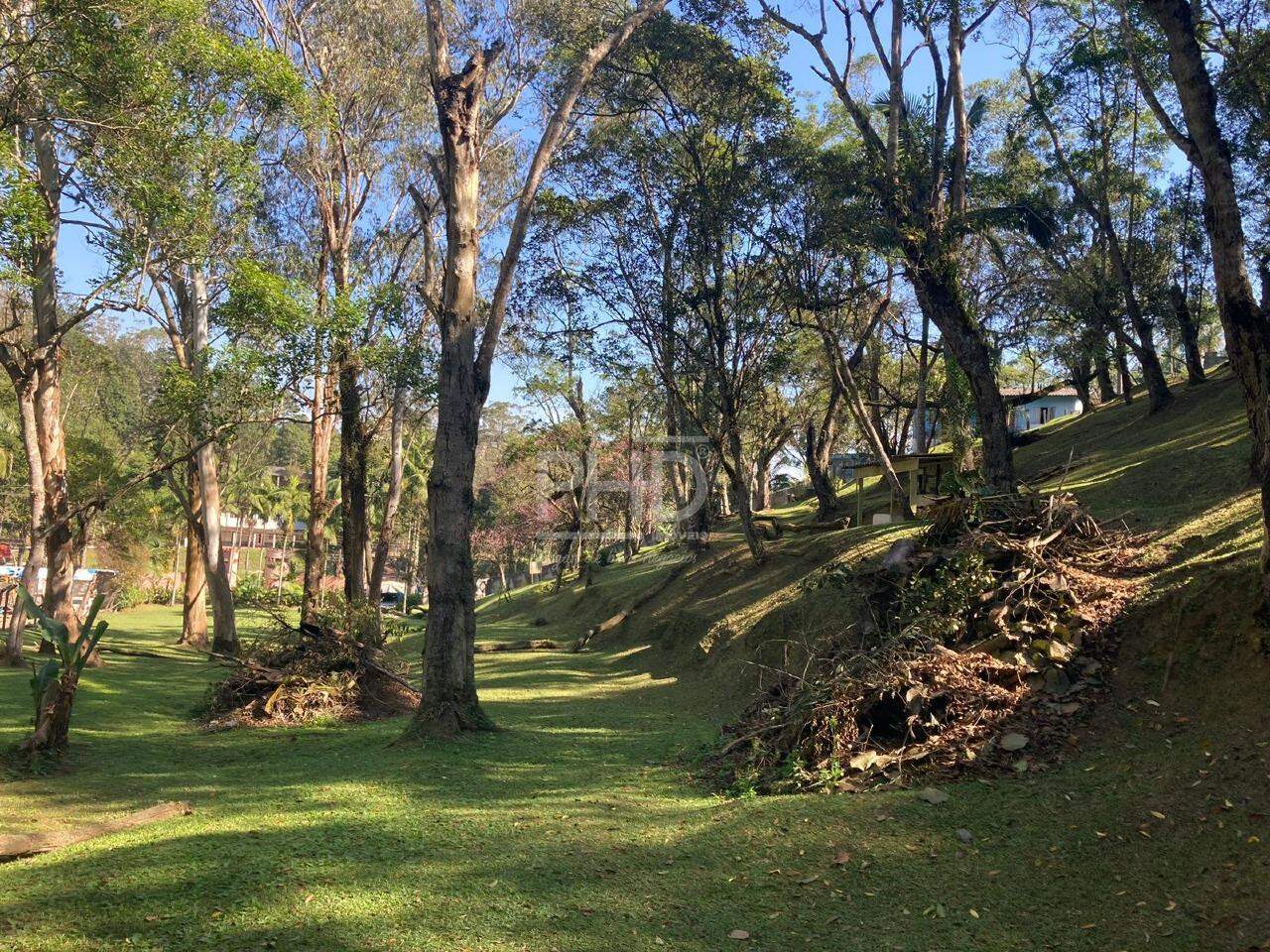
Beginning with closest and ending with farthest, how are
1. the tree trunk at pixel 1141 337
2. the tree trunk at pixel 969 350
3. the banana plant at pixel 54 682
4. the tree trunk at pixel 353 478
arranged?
the banana plant at pixel 54 682
the tree trunk at pixel 969 350
the tree trunk at pixel 353 478
the tree trunk at pixel 1141 337

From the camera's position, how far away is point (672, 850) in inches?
195

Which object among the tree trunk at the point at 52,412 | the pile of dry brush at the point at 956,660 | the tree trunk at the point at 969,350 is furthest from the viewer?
the tree trunk at the point at 52,412

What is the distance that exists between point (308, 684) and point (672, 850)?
6750 millimetres

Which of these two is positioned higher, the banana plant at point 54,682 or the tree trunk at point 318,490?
the tree trunk at point 318,490

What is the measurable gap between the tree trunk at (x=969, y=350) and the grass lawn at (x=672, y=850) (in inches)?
146

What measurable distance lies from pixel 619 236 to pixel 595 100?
8.80ft

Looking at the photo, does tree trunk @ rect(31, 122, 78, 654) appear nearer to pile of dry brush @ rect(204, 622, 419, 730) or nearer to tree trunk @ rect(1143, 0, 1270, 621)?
pile of dry brush @ rect(204, 622, 419, 730)

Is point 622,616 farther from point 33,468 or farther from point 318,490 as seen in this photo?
point 33,468

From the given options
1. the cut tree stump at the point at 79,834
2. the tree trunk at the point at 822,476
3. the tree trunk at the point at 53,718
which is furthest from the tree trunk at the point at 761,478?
the cut tree stump at the point at 79,834

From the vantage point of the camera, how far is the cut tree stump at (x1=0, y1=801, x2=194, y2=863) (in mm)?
4734

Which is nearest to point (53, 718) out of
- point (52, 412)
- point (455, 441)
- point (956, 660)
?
point (455, 441)

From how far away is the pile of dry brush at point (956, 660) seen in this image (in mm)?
5961

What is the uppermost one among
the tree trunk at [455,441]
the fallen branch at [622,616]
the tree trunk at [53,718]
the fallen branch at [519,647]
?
the tree trunk at [455,441]

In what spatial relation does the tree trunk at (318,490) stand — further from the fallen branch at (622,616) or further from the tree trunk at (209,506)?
the fallen branch at (622,616)
